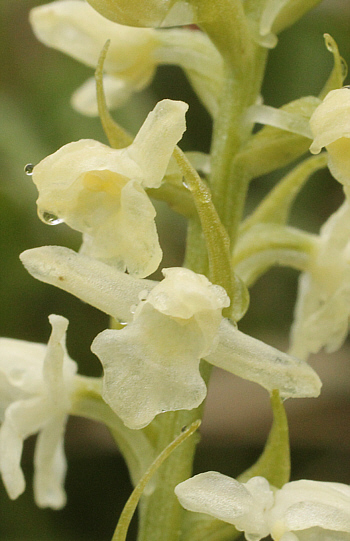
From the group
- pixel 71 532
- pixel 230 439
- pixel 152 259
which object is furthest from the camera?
pixel 230 439

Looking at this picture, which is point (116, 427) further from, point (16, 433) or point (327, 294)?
point (327, 294)

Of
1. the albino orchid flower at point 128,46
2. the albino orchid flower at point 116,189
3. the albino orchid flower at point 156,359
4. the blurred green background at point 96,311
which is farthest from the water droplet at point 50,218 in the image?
the blurred green background at point 96,311

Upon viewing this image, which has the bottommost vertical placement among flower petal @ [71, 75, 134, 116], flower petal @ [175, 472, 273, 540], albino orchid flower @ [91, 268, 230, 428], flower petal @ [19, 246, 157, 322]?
flower petal @ [175, 472, 273, 540]

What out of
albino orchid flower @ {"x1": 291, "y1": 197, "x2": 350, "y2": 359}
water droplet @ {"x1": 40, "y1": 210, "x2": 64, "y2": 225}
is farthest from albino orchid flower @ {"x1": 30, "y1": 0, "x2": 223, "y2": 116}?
water droplet @ {"x1": 40, "y1": 210, "x2": 64, "y2": 225}

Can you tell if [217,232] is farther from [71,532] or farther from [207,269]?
[71,532]

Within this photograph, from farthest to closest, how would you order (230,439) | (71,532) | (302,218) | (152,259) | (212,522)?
(302,218) → (230,439) → (71,532) → (212,522) → (152,259)

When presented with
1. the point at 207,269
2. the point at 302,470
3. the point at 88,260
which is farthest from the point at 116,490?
the point at 88,260

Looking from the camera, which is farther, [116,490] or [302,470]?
[302,470]

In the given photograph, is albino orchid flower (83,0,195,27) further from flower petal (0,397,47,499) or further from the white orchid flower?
flower petal (0,397,47,499)
